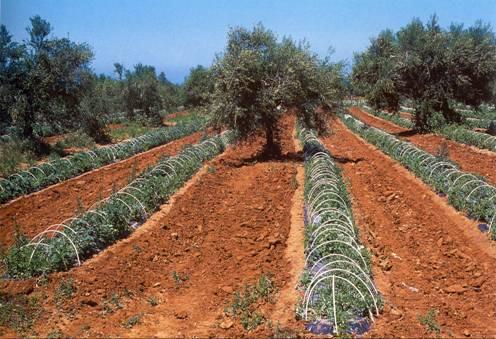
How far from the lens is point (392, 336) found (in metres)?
6.35

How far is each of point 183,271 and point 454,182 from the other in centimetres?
789

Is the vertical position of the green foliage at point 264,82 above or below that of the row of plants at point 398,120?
above

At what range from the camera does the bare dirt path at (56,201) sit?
1234 centimetres

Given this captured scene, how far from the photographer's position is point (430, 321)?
675 cm

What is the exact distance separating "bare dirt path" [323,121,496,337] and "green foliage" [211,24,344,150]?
435 cm

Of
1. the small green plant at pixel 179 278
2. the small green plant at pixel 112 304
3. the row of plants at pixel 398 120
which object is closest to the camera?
the small green plant at pixel 112 304

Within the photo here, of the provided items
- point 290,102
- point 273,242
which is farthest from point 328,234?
point 290,102

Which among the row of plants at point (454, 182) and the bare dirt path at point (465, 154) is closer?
the row of plants at point (454, 182)

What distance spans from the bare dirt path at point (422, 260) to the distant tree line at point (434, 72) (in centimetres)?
1266

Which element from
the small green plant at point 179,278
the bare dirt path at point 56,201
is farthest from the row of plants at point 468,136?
the small green plant at point 179,278

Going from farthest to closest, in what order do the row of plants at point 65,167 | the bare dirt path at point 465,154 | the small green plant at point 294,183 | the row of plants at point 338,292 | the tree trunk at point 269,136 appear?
the tree trunk at point 269,136 → the bare dirt path at point 465,154 → the row of plants at point 65,167 → the small green plant at point 294,183 → the row of plants at point 338,292

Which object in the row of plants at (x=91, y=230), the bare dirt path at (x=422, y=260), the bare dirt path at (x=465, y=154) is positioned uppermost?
the row of plants at (x=91, y=230)

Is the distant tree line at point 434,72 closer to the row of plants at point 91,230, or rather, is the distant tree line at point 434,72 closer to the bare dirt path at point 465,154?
the bare dirt path at point 465,154

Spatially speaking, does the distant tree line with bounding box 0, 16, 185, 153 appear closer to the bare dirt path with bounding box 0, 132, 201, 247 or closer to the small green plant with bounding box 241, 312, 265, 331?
the bare dirt path with bounding box 0, 132, 201, 247
